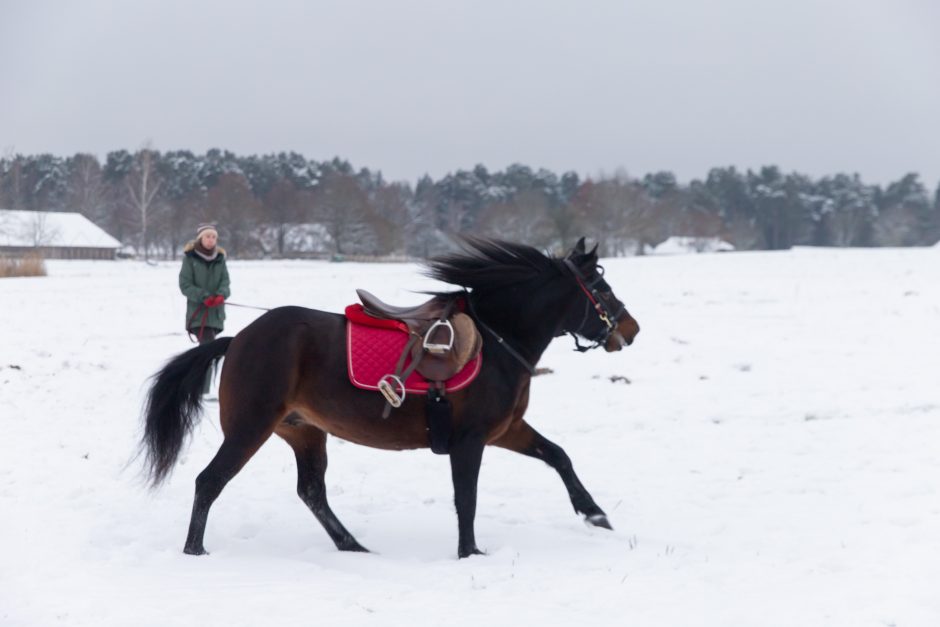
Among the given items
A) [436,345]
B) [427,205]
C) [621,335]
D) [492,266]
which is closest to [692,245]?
[427,205]

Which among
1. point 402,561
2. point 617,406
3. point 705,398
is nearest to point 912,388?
point 705,398

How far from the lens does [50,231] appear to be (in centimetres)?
6006

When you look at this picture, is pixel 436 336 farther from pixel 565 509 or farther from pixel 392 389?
pixel 565 509

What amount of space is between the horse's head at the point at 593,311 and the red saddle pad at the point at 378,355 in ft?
2.80

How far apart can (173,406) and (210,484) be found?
2.32 feet

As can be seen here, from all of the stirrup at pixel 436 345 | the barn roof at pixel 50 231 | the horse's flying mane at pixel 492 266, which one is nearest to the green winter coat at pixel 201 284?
the horse's flying mane at pixel 492 266

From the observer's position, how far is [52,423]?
905 centimetres

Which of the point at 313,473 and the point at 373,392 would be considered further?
the point at 313,473

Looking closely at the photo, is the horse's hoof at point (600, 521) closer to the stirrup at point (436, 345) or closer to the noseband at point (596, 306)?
the noseband at point (596, 306)

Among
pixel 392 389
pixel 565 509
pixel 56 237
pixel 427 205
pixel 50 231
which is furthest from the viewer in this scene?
pixel 427 205

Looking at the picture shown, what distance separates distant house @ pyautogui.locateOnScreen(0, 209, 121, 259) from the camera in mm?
56344

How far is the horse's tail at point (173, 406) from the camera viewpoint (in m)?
5.79

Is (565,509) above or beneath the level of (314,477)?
beneath

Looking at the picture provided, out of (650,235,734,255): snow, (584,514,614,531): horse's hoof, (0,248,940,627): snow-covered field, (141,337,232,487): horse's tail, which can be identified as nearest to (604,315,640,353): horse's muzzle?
(584,514,614,531): horse's hoof
